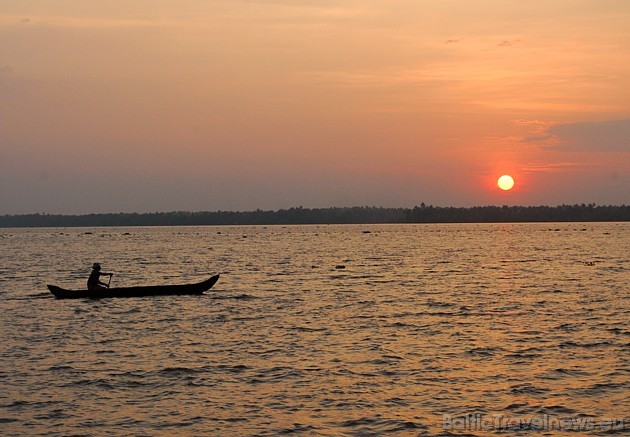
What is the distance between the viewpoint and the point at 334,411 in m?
20.3

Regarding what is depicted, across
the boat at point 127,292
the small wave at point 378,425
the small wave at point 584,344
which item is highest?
the boat at point 127,292

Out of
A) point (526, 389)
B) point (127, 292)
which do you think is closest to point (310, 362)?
point (526, 389)

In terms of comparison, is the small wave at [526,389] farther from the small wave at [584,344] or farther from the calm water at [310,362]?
the small wave at [584,344]

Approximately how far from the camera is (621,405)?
20.5 metres

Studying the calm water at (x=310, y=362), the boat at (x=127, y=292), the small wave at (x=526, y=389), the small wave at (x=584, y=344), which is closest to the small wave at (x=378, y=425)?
the calm water at (x=310, y=362)

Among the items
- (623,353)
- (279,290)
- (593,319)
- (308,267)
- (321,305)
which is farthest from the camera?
(308,267)

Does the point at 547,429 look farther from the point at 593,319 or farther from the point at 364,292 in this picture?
the point at 364,292

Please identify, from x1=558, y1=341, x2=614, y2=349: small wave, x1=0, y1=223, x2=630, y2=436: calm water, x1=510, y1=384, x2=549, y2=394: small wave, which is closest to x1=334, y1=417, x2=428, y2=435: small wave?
x1=0, y1=223, x2=630, y2=436: calm water

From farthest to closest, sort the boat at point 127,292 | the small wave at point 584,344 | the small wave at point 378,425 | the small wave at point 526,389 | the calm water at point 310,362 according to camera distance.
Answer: the boat at point 127,292, the small wave at point 584,344, the small wave at point 526,389, the calm water at point 310,362, the small wave at point 378,425

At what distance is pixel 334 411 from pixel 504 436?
4317 millimetres

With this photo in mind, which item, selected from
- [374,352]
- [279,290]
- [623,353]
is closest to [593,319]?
[623,353]

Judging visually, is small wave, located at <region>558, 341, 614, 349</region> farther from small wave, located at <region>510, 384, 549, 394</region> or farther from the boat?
the boat

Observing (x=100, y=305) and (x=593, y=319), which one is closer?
(x=593, y=319)

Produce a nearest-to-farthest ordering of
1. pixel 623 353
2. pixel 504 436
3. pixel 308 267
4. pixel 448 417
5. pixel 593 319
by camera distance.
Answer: pixel 504 436
pixel 448 417
pixel 623 353
pixel 593 319
pixel 308 267
